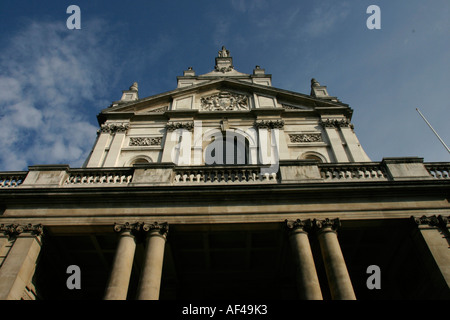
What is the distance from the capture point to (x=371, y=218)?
1164 cm

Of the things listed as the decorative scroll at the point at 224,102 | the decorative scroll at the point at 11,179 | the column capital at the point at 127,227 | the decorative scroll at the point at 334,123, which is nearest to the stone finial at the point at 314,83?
the decorative scroll at the point at 334,123

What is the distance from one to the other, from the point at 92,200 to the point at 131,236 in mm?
2143

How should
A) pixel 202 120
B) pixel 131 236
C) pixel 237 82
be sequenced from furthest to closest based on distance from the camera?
pixel 237 82 < pixel 202 120 < pixel 131 236

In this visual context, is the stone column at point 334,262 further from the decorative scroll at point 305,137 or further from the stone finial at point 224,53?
the stone finial at point 224,53

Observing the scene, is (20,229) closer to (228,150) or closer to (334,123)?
(228,150)

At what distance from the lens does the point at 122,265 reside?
10.4 m

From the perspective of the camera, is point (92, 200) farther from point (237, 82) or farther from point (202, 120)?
point (237, 82)

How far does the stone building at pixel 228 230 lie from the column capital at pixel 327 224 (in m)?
0.03

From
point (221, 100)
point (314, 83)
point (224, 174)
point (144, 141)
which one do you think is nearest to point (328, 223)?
point (224, 174)

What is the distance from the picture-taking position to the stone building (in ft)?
35.2

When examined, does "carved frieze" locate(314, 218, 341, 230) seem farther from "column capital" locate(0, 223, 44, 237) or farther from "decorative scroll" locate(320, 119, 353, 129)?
"decorative scroll" locate(320, 119, 353, 129)

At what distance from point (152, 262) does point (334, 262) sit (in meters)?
5.50

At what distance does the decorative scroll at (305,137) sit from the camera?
19641 millimetres

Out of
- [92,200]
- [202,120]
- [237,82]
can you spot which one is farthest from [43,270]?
[237,82]
